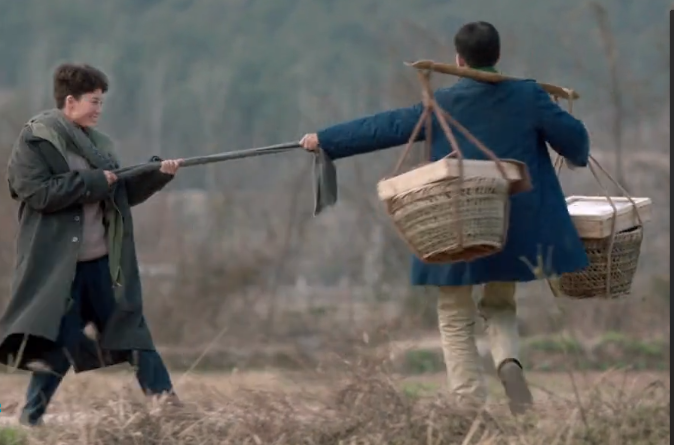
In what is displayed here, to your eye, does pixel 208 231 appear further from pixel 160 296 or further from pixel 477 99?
pixel 477 99

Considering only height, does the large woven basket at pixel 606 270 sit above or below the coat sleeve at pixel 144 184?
below

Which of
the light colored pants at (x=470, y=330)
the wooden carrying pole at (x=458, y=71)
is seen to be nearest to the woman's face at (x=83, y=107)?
the wooden carrying pole at (x=458, y=71)

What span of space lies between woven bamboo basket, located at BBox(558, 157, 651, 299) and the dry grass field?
0.56 metres

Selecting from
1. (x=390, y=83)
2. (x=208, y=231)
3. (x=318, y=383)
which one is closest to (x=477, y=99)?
(x=318, y=383)

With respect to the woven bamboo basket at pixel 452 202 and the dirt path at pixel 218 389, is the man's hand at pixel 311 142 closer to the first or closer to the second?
the woven bamboo basket at pixel 452 202

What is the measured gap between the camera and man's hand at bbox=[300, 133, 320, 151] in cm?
617

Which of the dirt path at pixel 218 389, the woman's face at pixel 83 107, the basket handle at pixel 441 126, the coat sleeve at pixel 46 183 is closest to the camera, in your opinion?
the basket handle at pixel 441 126

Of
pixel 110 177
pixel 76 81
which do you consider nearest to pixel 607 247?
pixel 110 177

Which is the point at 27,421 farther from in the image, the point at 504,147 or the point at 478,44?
the point at 478,44

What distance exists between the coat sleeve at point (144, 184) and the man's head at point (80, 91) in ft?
0.99

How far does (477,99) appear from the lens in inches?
237

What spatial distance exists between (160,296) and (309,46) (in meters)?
26.8

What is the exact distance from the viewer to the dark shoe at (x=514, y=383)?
19.8ft

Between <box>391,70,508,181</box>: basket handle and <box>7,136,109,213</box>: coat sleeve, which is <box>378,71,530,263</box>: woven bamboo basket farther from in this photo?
<box>7,136,109,213</box>: coat sleeve
